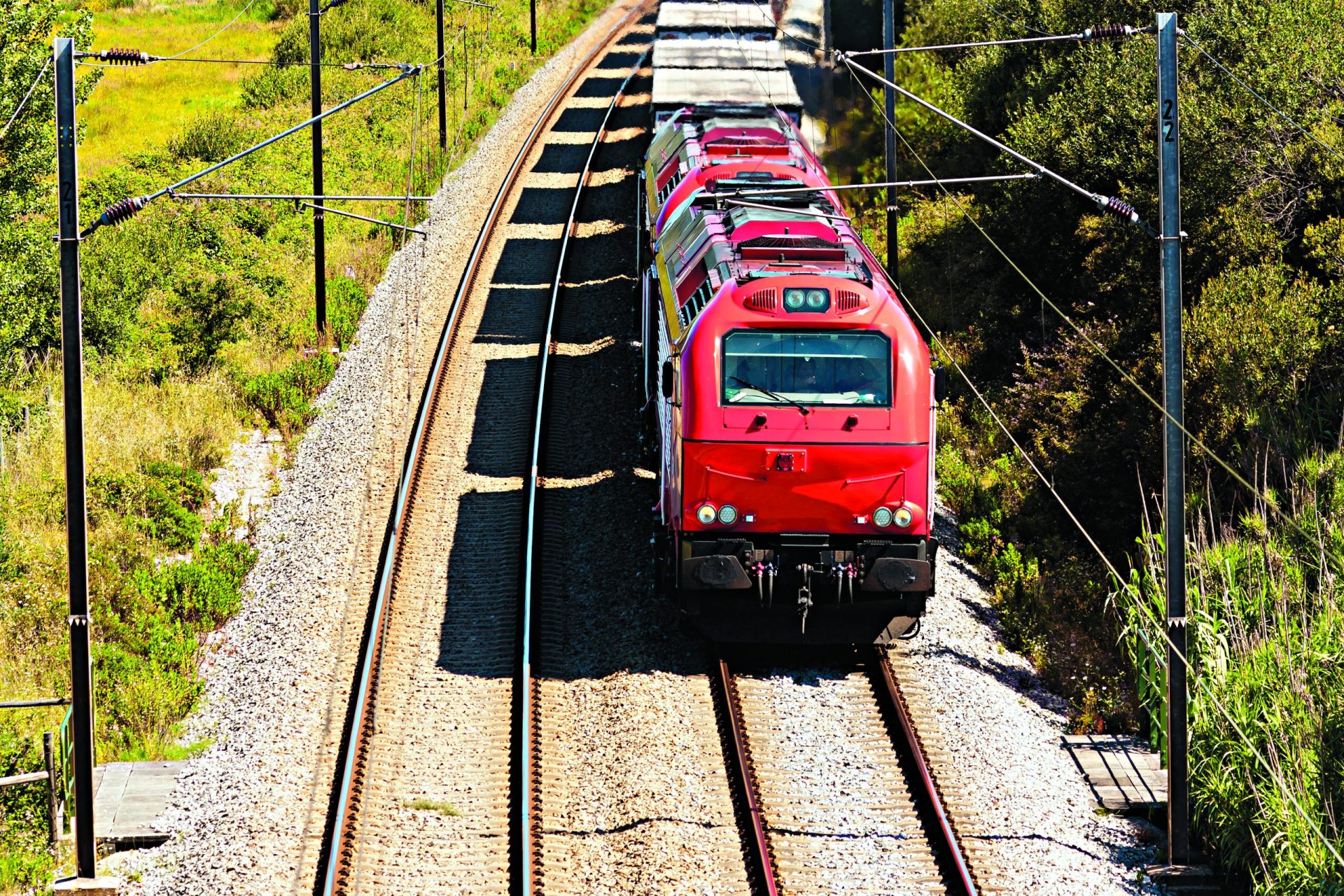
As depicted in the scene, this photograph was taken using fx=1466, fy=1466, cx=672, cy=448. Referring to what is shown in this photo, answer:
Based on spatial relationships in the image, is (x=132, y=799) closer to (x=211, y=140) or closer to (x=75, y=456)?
(x=75, y=456)

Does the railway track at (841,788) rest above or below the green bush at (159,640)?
below

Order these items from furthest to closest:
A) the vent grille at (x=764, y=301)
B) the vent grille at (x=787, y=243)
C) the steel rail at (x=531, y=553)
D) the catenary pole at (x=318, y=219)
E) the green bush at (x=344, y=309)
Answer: the green bush at (x=344, y=309) → the catenary pole at (x=318, y=219) → the vent grille at (x=787, y=243) → the vent grille at (x=764, y=301) → the steel rail at (x=531, y=553)

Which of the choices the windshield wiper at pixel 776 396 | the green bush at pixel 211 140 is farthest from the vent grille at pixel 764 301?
the green bush at pixel 211 140

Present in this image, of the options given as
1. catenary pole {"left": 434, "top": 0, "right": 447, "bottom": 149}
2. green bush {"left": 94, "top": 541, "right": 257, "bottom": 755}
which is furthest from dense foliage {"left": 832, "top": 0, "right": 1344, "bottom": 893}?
catenary pole {"left": 434, "top": 0, "right": 447, "bottom": 149}

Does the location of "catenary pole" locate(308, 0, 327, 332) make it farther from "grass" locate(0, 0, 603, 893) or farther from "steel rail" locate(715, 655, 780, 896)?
"steel rail" locate(715, 655, 780, 896)

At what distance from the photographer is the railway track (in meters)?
11.6

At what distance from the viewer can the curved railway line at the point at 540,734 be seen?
11664mm

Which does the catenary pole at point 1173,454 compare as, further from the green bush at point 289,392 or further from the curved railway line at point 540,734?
the green bush at point 289,392

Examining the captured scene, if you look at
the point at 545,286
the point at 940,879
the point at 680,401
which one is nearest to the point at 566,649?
the point at 680,401

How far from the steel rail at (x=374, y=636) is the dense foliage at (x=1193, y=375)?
7072mm

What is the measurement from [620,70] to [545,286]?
75.0 ft

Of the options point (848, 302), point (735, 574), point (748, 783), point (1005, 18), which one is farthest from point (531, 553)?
point (1005, 18)

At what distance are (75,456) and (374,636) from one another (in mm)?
4497

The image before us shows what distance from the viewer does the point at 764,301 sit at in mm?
14844
